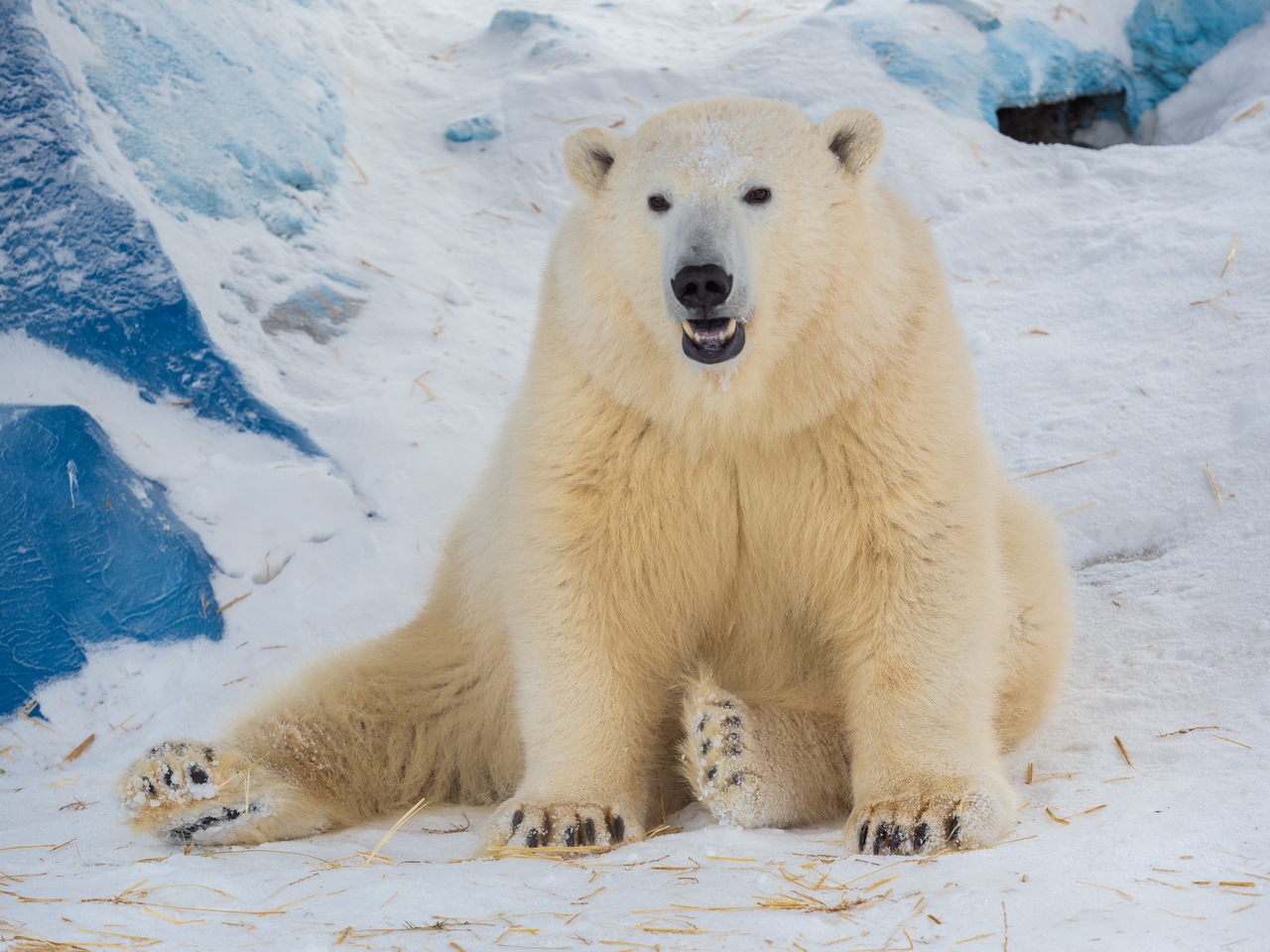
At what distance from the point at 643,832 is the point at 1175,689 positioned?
63.7 inches

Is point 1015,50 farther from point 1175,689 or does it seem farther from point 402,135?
point 1175,689

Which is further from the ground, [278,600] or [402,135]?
[402,135]

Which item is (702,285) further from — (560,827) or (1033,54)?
(1033,54)

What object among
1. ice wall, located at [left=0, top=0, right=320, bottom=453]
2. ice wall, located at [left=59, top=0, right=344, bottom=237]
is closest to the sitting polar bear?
ice wall, located at [left=0, top=0, right=320, bottom=453]

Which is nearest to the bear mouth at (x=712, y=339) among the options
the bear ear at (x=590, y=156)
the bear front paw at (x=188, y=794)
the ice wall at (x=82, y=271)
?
the bear ear at (x=590, y=156)

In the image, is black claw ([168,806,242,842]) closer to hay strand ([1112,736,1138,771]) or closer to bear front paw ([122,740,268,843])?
bear front paw ([122,740,268,843])

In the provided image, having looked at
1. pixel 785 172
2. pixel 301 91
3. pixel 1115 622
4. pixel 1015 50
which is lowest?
pixel 1115 622

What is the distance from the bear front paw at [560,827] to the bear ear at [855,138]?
1713 mm

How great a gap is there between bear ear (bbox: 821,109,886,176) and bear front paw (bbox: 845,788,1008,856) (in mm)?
1556

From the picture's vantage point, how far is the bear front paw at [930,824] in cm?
275

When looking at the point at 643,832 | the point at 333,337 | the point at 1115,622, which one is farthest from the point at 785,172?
the point at 333,337

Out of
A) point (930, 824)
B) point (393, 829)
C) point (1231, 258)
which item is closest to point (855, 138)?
point (930, 824)

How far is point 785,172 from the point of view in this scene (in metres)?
3.14

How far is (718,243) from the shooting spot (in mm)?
2918
